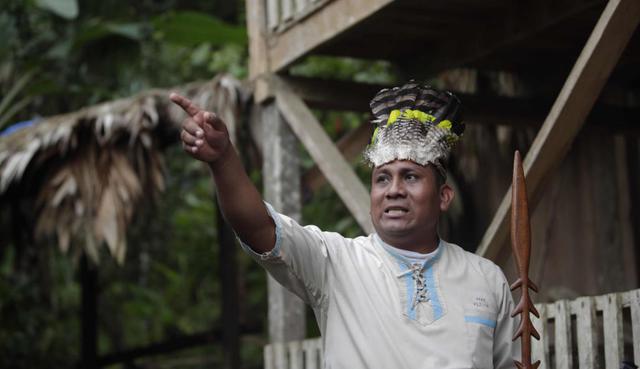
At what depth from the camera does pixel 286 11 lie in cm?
678

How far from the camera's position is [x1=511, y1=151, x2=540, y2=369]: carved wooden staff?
3205 mm

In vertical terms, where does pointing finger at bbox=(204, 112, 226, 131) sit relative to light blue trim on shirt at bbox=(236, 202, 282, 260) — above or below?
above

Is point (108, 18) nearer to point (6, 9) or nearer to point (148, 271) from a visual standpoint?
point (6, 9)

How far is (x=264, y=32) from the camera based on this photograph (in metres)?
7.02

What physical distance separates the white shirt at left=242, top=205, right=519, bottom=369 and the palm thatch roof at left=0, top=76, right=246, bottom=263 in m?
4.53

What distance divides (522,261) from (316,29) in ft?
11.2

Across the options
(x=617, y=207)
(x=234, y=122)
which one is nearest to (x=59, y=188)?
(x=234, y=122)

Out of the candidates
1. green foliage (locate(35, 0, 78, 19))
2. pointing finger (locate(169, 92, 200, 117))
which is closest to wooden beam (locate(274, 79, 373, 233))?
pointing finger (locate(169, 92, 200, 117))

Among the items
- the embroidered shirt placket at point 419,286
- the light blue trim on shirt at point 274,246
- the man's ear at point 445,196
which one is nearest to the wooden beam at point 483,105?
the man's ear at point 445,196

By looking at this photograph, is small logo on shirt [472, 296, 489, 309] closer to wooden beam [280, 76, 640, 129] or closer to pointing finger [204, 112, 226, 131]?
pointing finger [204, 112, 226, 131]

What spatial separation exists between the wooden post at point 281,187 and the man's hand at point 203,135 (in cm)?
376

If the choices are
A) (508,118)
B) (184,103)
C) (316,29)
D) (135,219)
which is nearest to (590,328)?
(184,103)

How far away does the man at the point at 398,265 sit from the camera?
3230mm

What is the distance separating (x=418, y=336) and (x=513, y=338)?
10.9 inches
